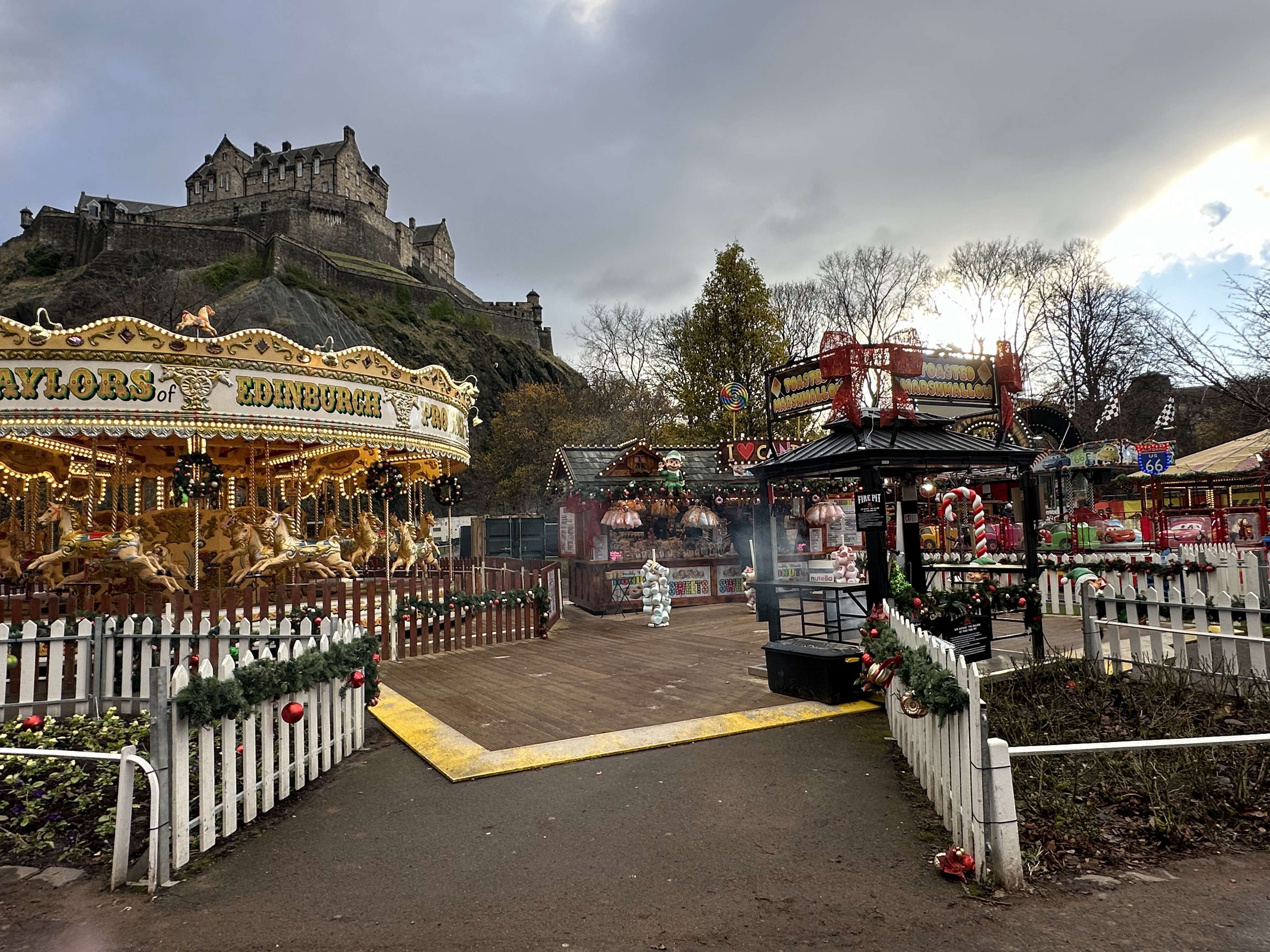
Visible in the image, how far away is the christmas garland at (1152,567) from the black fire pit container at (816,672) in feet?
19.0

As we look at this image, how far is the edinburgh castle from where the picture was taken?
58000 millimetres

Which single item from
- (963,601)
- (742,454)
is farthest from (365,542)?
(963,601)

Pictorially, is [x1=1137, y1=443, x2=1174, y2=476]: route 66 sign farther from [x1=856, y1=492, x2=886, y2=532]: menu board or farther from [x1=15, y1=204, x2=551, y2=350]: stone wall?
[x1=15, y1=204, x2=551, y2=350]: stone wall

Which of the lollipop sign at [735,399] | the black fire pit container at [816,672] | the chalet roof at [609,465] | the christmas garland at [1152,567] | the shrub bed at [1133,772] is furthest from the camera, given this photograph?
the lollipop sign at [735,399]

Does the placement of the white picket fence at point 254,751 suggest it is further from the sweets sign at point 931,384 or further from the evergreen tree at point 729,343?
the evergreen tree at point 729,343

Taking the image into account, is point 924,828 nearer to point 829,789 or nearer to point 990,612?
point 829,789

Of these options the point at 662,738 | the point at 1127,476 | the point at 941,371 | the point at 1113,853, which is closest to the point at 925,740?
the point at 1113,853

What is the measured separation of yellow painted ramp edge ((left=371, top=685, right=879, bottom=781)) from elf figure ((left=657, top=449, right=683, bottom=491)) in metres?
9.57

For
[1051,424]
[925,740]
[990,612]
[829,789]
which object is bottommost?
[829,789]

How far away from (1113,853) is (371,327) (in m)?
62.2

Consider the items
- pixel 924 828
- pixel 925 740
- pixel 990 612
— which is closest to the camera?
pixel 924 828

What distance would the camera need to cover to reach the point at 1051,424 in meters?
25.0

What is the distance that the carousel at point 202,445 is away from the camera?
10.5 metres

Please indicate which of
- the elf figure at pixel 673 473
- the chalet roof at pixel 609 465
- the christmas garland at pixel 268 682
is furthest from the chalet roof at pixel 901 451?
the chalet roof at pixel 609 465
